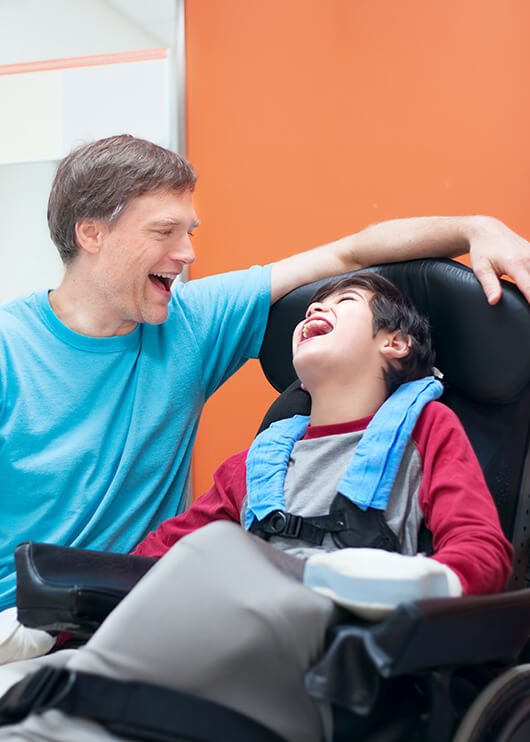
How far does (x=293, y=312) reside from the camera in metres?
1.53

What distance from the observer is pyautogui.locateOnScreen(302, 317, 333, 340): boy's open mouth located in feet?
4.29

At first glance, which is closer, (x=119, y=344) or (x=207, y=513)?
(x=207, y=513)

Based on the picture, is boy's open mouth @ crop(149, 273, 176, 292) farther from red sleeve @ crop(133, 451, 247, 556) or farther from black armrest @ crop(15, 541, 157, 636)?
black armrest @ crop(15, 541, 157, 636)

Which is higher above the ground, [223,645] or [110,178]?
[110,178]

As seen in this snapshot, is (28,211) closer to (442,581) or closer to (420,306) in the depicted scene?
(420,306)

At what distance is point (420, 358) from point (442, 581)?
511 millimetres

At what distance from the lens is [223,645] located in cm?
74

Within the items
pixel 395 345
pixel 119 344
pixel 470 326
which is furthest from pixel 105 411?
pixel 470 326

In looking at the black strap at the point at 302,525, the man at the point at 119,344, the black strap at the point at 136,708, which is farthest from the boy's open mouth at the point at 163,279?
the black strap at the point at 136,708

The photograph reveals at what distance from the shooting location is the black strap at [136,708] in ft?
2.27

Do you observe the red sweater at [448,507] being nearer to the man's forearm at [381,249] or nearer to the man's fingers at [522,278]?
the man's fingers at [522,278]

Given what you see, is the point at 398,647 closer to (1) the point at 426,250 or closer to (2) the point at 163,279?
(1) the point at 426,250

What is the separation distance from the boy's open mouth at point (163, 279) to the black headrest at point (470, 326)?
435 mm

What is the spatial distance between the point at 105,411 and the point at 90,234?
36 cm
